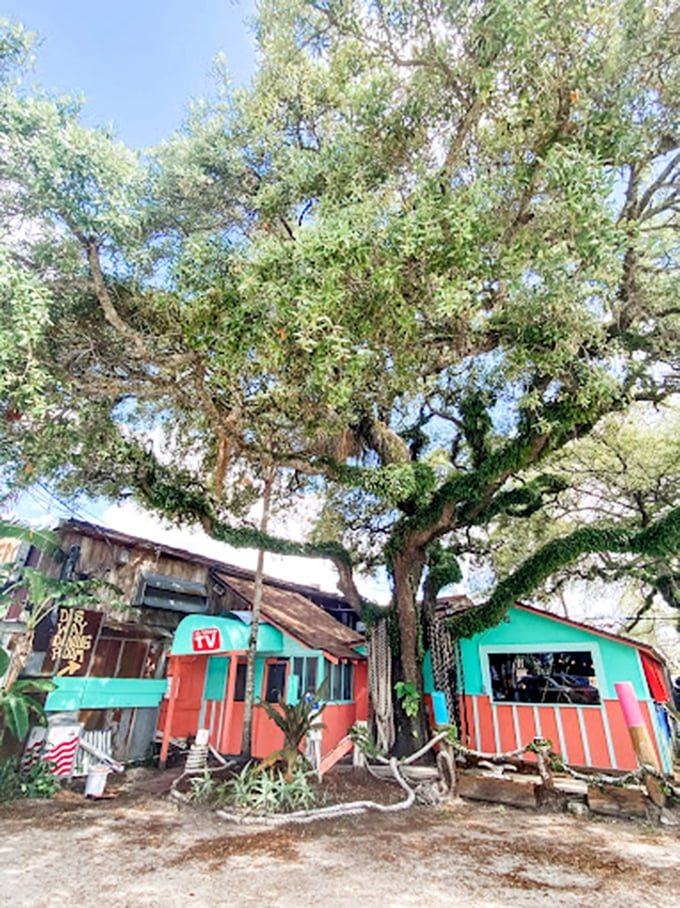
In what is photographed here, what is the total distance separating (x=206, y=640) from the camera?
376 inches

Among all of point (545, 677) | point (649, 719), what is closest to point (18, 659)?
point (545, 677)

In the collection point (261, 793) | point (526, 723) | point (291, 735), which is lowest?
point (261, 793)

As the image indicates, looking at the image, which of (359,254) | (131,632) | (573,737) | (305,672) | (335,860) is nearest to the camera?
(335,860)

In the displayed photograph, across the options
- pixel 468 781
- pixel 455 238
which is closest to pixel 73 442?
pixel 455 238

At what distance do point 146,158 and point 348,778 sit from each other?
11148 mm

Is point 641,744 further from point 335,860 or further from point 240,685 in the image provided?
point 240,685

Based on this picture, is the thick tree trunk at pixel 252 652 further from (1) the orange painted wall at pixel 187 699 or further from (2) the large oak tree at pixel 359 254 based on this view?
(1) the orange painted wall at pixel 187 699

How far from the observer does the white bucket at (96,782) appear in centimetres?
778

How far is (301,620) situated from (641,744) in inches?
296

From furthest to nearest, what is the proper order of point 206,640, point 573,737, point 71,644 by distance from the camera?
point 573,737
point 206,640
point 71,644

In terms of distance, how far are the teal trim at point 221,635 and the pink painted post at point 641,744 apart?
267 inches

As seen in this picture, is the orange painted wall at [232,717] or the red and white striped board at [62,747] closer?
the red and white striped board at [62,747]

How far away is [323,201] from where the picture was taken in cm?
610

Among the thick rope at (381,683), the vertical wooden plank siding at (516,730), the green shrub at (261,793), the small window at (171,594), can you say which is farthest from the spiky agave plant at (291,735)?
the vertical wooden plank siding at (516,730)
